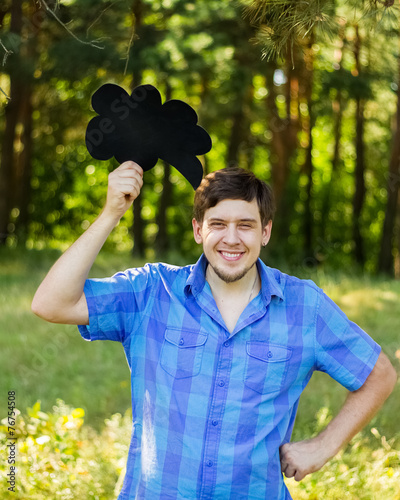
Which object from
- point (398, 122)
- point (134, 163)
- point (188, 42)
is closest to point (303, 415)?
point (134, 163)

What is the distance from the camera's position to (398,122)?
11.0m

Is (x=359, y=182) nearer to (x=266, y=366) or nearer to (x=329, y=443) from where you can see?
(x=329, y=443)

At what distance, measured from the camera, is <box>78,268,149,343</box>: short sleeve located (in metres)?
1.92

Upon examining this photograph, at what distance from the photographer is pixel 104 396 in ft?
17.4

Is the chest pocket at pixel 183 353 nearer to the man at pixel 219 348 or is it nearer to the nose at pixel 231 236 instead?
the man at pixel 219 348

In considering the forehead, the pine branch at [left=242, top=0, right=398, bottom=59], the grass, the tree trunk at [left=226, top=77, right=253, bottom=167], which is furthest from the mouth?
the tree trunk at [left=226, top=77, right=253, bottom=167]

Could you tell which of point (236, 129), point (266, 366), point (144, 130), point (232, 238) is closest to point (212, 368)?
point (266, 366)

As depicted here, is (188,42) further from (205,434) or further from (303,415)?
(205,434)

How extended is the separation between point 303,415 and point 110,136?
11.0 ft

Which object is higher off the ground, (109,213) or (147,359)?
(109,213)

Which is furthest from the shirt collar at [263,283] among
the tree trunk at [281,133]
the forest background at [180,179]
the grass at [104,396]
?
the tree trunk at [281,133]

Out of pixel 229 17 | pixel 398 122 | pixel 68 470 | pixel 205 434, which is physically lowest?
pixel 68 470

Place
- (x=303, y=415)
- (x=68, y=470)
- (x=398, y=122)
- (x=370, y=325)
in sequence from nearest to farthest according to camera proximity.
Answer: (x=68, y=470) → (x=303, y=415) → (x=370, y=325) → (x=398, y=122)

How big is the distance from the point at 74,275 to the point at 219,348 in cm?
50
